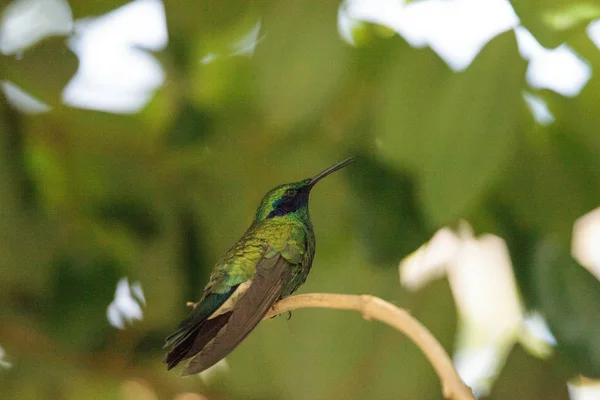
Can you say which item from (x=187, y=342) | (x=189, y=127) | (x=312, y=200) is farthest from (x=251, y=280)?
(x=189, y=127)

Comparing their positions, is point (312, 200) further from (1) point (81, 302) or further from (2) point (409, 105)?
(1) point (81, 302)

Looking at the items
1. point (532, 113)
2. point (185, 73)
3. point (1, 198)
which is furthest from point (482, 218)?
point (1, 198)

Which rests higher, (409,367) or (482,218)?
(482,218)

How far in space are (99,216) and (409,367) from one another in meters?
0.38

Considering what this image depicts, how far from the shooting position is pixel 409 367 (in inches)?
Result: 27.4

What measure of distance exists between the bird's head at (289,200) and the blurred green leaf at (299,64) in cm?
6

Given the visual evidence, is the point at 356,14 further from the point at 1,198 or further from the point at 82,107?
the point at 1,198

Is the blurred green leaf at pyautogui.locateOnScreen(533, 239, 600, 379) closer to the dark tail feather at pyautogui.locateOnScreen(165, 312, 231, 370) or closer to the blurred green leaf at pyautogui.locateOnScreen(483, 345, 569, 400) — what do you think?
the blurred green leaf at pyautogui.locateOnScreen(483, 345, 569, 400)

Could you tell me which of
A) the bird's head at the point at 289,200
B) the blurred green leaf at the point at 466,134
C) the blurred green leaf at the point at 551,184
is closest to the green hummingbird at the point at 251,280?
the bird's head at the point at 289,200

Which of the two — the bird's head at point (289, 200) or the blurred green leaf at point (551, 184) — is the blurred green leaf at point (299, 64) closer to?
the bird's head at point (289, 200)

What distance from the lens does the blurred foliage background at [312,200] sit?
0.63m

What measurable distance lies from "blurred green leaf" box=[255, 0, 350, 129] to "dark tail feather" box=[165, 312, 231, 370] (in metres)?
0.25

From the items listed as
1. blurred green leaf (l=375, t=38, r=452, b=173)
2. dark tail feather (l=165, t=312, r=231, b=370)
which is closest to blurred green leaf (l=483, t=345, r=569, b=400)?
blurred green leaf (l=375, t=38, r=452, b=173)

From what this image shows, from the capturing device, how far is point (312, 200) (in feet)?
2.32
